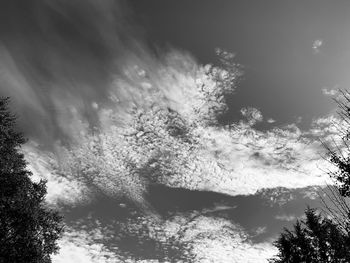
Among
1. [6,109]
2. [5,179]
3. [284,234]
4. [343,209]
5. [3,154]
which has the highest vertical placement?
[6,109]

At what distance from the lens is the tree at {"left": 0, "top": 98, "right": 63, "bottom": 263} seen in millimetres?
11836

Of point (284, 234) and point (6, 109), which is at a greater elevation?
point (6, 109)

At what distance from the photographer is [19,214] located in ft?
40.2

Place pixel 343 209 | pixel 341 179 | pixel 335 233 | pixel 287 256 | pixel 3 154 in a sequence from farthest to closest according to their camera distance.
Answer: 1. pixel 287 256
2. pixel 335 233
3. pixel 3 154
4. pixel 341 179
5. pixel 343 209

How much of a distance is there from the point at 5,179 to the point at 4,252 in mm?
3099

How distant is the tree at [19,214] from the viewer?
11836mm

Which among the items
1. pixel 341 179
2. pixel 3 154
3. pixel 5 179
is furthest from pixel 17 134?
pixel 341 179

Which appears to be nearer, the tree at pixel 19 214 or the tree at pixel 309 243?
the tree at pixel 19 214

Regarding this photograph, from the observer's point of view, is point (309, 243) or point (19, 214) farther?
point (309, 243)

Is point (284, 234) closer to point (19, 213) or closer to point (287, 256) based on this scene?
point (287, 256)

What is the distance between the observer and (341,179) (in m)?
9.15

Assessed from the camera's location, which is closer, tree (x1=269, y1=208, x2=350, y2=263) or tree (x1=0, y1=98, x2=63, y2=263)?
tree (x1=0, y1=98, x2=63, y2=263)

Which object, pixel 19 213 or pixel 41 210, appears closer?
pixel 19 213

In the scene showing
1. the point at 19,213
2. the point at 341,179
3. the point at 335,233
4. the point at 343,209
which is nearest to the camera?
the point at 343,209
